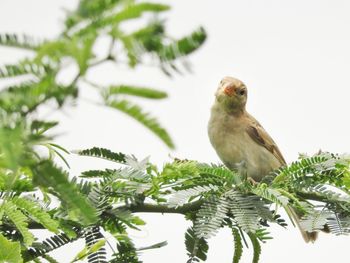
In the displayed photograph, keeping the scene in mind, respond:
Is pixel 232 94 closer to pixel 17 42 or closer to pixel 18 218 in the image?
pixel 18 218

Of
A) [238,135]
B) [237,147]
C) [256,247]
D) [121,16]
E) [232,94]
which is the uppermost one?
[232,94]

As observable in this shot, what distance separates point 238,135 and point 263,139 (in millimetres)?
218

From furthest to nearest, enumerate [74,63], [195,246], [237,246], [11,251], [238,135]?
[238,135], [237,246], [195,246], [11,251], [74,63]

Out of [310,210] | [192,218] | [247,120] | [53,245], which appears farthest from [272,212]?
[247,120]

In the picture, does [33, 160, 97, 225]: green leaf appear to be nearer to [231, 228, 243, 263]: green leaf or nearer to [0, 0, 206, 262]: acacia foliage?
[0, 0, 206, 262]: acacia foliage

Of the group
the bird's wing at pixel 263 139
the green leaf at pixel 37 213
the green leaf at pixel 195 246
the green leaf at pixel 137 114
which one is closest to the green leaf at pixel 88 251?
the green leaf at pixel 37 213

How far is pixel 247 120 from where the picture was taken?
Result: 5703 millimetres

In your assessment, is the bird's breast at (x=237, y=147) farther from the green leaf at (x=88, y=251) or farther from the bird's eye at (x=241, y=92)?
the green leaf at (x=88, y=251)

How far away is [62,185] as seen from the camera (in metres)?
0.99

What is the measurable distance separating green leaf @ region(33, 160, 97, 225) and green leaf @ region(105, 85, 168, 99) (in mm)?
139

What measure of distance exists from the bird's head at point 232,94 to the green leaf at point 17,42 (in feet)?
15.8

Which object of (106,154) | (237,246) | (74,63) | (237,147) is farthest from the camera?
(237,147)

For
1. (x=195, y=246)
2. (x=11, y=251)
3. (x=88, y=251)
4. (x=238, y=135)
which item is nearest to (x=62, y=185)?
(x=11, y=251)

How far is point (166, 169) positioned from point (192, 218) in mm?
200
